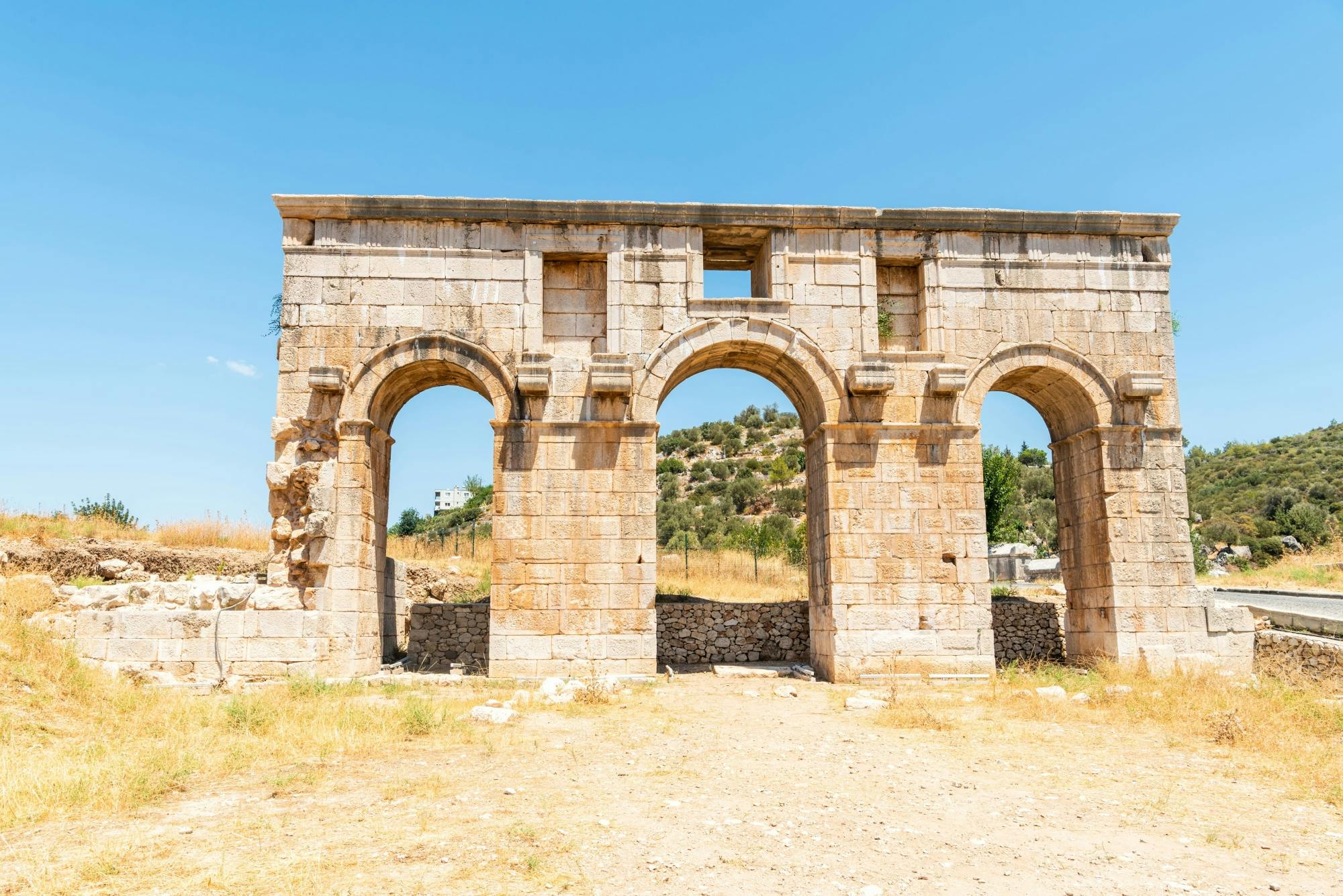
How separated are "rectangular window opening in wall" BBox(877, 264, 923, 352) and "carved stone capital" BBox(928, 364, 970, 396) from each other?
0.86m

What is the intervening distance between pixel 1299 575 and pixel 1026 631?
11.2 meters

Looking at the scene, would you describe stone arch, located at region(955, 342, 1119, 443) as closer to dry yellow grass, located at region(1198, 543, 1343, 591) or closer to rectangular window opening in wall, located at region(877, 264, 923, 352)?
rectangular window opening in wall, located at region(877, 264, 923, 352)

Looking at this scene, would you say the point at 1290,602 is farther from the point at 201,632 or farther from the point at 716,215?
the point at 201,632

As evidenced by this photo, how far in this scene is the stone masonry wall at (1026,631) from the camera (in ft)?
50.1

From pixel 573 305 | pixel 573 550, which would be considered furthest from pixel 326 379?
pixel 573 550

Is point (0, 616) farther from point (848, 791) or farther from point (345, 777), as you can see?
point (848, 791)

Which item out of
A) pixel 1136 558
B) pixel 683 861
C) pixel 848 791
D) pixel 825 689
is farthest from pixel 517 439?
pixel 1136 558

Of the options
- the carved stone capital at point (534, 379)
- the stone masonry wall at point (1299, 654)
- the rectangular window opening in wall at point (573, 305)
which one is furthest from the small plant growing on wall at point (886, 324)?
the stone masonry wall at point (1299, 654)

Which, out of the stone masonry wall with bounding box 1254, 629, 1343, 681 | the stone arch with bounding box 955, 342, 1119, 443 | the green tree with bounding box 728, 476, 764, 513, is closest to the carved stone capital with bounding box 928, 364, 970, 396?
the stone arch with bounding box 955, 342, 1119, 443

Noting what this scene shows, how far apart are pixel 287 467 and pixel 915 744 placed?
8.85m

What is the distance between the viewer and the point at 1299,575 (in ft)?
70.7

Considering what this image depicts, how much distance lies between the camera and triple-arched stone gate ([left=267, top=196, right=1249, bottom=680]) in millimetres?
11836

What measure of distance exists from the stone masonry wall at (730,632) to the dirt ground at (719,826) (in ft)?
23.9

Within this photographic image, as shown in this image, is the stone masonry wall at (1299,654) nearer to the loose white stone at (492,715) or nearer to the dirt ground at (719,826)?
the dirt ground at (719,826)
